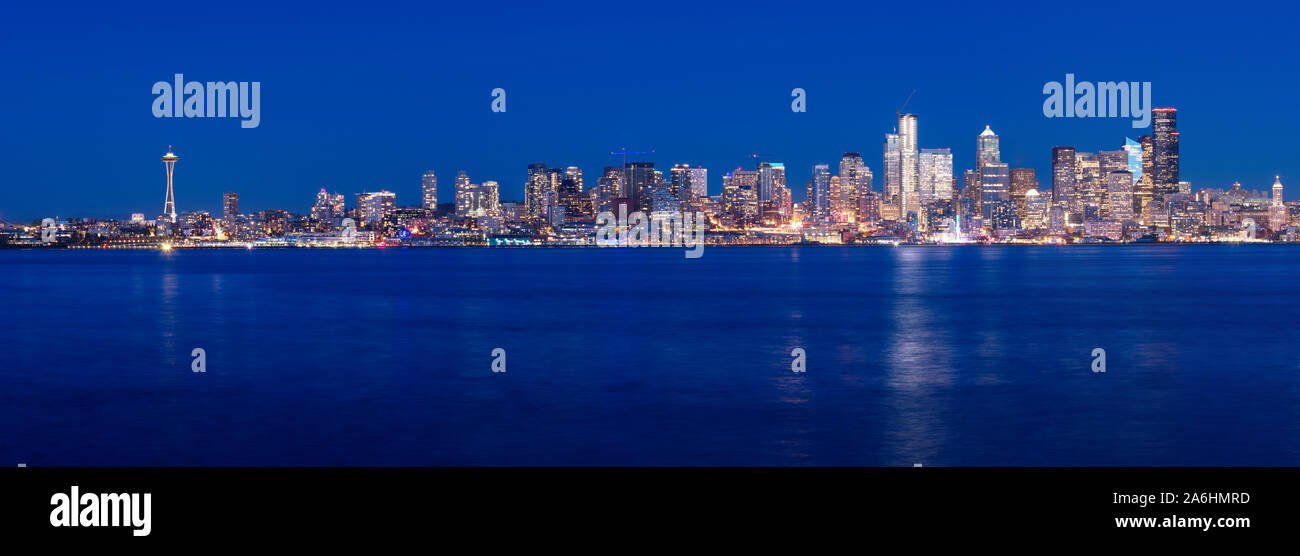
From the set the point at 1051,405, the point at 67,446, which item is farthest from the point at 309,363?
the point at 1051,405

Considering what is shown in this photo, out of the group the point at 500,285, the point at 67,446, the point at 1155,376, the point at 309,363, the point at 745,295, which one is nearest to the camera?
the point at 67,446
